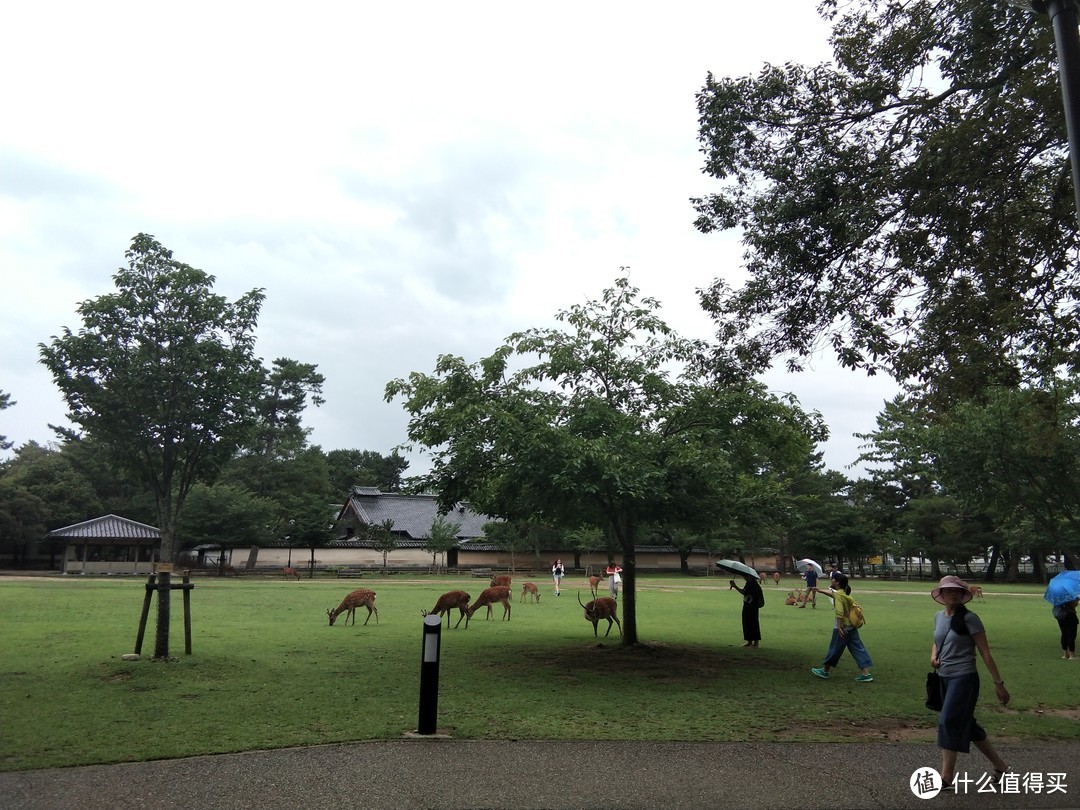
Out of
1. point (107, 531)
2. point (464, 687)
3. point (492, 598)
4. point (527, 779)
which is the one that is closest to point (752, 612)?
point (464, 687)

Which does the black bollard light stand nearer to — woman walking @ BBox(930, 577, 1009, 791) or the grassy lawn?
the grassy lawn

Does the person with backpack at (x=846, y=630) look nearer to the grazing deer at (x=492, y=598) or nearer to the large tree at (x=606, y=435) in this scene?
the large tree at (x=606, y=435)

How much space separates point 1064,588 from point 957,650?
331 inches

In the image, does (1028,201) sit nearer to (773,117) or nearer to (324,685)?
(773,117)

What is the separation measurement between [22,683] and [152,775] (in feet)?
15.4

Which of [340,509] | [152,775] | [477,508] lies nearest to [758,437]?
[477,508]

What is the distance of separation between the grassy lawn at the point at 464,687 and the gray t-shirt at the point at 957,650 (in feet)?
6.32

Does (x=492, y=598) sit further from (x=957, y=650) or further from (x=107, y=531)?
(x=107, y=531)

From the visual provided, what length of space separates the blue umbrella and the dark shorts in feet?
26.5

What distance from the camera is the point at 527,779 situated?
5871mm

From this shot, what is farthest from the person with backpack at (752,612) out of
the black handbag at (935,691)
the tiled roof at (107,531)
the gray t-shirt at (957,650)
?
Result: the tiled roof at (107,531)

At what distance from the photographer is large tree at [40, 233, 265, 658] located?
11.1m

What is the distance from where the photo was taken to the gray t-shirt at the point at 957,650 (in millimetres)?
5848

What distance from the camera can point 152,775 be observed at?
19.0 feet
